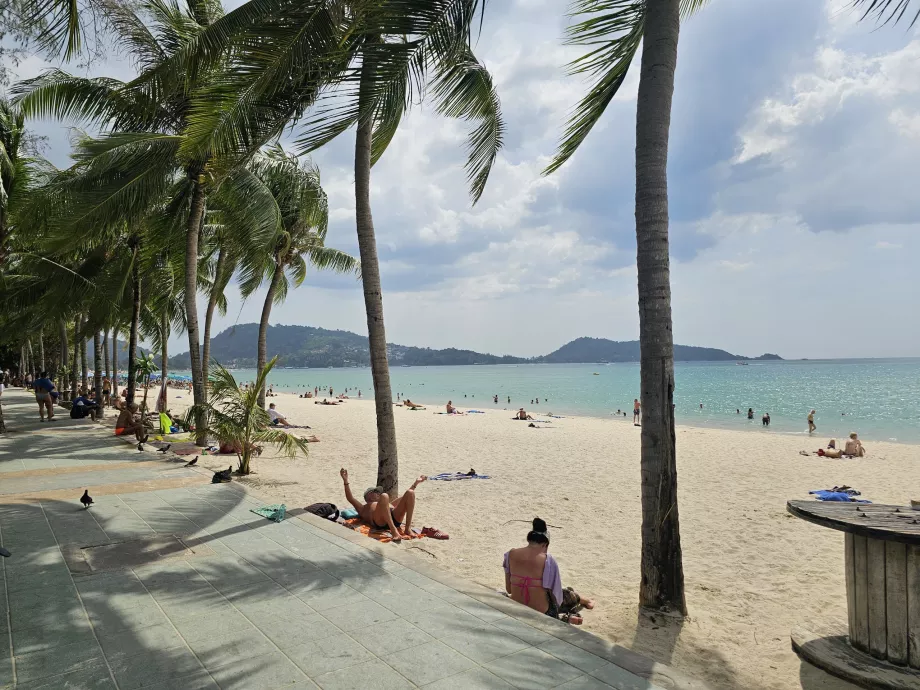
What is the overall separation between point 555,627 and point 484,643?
1.73 ft

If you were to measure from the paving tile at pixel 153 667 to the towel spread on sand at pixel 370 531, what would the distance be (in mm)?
3011

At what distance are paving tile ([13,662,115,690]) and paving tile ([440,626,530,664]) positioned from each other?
68.6 inches

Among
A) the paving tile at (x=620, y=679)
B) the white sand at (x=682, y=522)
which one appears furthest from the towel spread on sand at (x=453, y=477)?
the paving tile at (x=620, y=679)

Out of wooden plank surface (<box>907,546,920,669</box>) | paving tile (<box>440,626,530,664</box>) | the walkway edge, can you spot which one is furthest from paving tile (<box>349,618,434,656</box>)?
wooden plank surface (<box>907,546,920,669</box>)

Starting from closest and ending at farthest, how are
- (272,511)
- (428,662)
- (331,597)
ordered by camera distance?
1. (428,662)
2. (331,597)
3. (272,511)

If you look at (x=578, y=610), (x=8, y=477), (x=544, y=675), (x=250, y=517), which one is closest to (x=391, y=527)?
(x=250, y=517)

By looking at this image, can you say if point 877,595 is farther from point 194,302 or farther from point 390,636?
point 194,302

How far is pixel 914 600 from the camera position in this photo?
3311 millimetres

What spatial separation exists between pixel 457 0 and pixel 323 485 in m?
7.61

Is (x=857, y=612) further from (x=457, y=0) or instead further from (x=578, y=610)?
(x=457, y=0)

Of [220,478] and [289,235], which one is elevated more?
[289,235]

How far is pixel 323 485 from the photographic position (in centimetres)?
973

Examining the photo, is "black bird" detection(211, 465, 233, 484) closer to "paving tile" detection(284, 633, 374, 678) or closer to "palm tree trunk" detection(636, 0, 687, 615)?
"paving tile" detection(284, 633, 374, 678)

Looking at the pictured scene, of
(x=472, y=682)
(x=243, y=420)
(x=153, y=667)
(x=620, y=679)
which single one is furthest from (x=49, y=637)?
(x=243, y=420)
